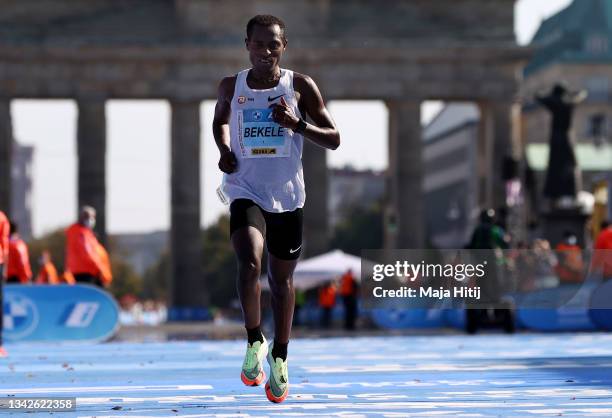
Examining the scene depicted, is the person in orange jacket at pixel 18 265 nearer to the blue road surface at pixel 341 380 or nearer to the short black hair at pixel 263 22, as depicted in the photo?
the blue road surface at pixel 341 380

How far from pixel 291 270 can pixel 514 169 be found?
3861 cm

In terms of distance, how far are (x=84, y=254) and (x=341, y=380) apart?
11.8 meters

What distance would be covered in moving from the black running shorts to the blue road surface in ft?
3.31

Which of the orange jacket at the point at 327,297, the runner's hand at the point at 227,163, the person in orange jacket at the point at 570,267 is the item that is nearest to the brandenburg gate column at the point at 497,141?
the orange jacket at the point at 327,297

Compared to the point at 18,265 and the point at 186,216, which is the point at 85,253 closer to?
the point at 18,265

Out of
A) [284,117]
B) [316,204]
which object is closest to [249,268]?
[284,117]

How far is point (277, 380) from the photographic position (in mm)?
10461

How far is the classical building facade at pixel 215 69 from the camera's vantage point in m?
70.8

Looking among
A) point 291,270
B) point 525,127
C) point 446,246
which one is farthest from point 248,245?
point 446,246

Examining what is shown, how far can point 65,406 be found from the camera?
10.8 m

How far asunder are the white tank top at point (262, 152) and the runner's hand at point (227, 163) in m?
0.06

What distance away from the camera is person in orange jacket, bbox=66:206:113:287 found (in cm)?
2472
